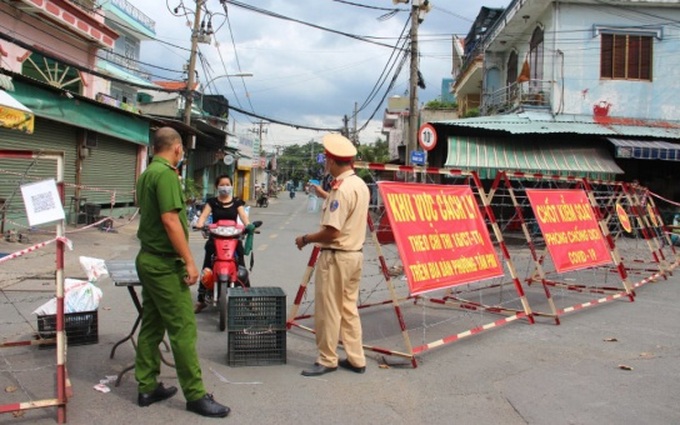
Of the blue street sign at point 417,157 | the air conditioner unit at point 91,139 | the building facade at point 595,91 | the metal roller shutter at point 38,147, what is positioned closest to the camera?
the metal roller shutter at point 38,147

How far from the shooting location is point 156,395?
3.84 metres

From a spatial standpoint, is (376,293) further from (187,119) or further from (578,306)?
(187,119)

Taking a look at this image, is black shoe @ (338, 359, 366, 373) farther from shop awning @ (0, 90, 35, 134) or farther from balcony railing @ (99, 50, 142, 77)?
balcony railing @ (99, 50, 142, 77)

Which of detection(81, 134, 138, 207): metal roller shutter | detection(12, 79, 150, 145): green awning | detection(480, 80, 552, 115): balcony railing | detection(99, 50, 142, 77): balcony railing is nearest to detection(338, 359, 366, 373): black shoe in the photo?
detection(12, 79, 150, 145): green awning

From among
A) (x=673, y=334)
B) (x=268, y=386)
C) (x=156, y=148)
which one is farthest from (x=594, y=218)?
(x=156, y=148)

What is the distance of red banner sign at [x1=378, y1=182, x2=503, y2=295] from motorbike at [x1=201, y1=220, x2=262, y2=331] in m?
1.99

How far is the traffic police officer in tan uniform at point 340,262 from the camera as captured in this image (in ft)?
14.6

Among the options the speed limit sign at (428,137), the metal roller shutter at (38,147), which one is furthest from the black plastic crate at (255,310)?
the speed limit sign at (428,137)

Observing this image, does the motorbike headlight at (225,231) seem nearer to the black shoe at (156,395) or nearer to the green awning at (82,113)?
the black shoe at (156,395)

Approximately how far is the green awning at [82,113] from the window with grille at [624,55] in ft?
51.4

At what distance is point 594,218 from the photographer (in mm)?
8219

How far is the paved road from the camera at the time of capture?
378 centimetres

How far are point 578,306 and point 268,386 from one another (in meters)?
4.71

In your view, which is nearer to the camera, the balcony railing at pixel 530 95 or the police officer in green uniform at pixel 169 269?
the police officer in green uniform at pixel 169 269
